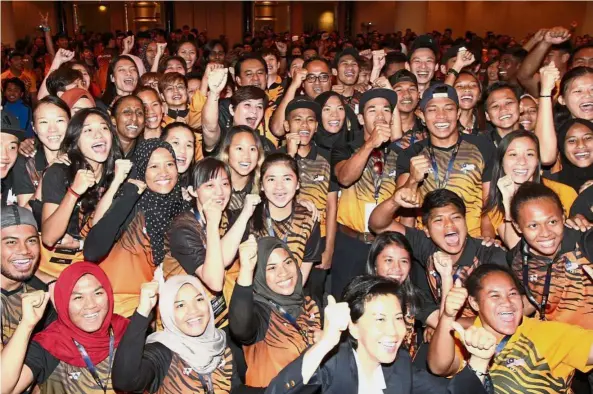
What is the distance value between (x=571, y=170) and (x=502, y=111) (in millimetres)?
771

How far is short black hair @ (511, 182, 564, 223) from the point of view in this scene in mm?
4203

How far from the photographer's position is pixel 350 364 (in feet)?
11.1

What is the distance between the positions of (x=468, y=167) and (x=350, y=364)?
7.49ft

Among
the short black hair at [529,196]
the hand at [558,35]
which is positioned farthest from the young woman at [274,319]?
the hand at [558,35]

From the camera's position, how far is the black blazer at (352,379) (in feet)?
10.3

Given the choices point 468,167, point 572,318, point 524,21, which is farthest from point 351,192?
point 524,21

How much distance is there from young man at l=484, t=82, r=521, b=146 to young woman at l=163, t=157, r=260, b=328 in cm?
242

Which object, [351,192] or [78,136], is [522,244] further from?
[78,136]

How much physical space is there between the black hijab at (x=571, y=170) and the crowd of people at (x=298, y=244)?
0.05ft

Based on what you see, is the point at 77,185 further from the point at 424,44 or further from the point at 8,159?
the point at 424,44

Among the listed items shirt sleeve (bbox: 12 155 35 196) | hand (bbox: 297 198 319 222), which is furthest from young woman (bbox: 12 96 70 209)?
hand (bbox: 297 198 319 222)

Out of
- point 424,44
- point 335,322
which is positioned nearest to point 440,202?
point 335,322

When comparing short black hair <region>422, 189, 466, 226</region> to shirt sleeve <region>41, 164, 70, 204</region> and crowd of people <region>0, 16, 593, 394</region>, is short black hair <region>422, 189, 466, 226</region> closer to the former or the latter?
crowd of people <region>0, 16, 593, 394</region>

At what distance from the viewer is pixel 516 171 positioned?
4.88 meters
